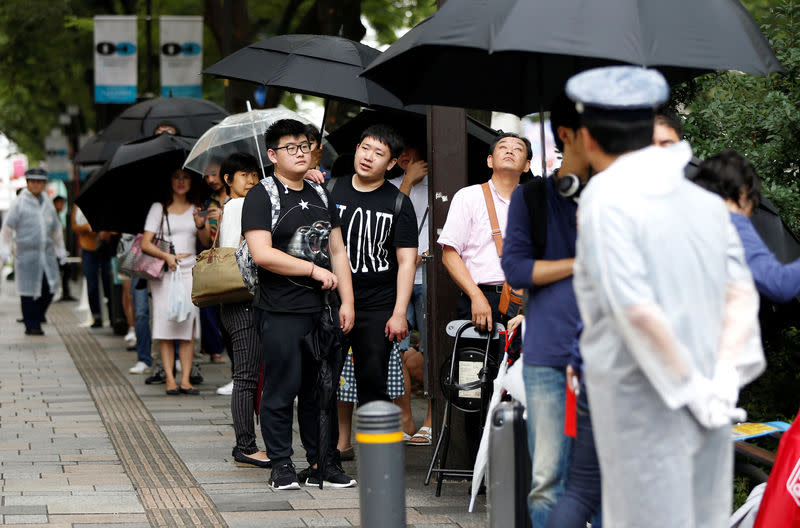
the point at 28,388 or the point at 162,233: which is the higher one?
the point at 162,233

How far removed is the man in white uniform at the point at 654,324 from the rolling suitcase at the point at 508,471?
1039 millimetres

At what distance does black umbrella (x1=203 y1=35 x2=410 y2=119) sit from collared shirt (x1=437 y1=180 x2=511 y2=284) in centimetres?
131

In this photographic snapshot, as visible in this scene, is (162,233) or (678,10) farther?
(162,233)

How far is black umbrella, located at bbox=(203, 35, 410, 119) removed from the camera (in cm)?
770

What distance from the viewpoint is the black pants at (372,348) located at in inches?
268

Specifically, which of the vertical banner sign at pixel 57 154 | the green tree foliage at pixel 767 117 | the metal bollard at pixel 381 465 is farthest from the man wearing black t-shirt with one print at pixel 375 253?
the vertical banner sign at pixel 57 154

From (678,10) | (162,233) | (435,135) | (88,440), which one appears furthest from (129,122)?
(678,10)

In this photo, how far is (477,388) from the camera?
20.4ft

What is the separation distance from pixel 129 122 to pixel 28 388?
10.9 feet

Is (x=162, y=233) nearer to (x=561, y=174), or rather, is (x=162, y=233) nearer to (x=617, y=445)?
(x=561, y=174)

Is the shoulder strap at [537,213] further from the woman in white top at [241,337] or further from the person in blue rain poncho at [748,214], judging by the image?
the woman in white top at [241,337]

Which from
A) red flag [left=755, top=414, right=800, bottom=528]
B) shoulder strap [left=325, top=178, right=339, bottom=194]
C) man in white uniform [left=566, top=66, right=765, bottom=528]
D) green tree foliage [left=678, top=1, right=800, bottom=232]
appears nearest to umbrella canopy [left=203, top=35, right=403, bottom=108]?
shoulder strap [left=325, top=178, right=339, bottom=194]

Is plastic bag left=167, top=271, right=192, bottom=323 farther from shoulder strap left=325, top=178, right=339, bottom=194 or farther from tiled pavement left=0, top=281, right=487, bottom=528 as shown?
shoulder strap left=325, top=178, right=339, bottom=194

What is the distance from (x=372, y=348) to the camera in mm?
6816
